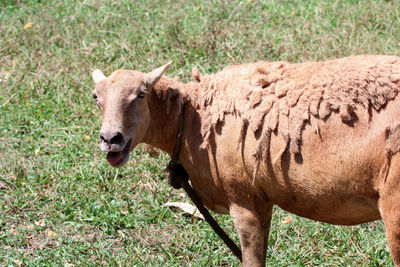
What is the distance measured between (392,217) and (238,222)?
1.23 meters

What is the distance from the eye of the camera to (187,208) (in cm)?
671

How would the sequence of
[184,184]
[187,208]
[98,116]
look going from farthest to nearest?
[98,116] < [187,208] < [184,184]

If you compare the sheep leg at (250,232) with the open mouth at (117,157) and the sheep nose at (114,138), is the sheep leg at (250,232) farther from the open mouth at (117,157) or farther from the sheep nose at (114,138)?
the sheep nose at (114,138)

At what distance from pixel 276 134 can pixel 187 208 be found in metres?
2.33

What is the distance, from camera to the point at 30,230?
6566mm

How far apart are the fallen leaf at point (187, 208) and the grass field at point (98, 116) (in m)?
0.07

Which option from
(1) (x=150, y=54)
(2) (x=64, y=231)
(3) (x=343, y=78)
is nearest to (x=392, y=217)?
(3) (x=343, y=78)

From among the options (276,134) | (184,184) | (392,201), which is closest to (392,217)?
(392,201)

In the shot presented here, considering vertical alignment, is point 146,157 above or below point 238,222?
below

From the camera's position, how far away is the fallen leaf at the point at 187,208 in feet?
21.8

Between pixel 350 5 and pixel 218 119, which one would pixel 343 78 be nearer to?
pixel 218 119

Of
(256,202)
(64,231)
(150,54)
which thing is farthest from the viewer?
(150,54)

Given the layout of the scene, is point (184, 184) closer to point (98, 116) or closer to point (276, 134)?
point (276, 134)

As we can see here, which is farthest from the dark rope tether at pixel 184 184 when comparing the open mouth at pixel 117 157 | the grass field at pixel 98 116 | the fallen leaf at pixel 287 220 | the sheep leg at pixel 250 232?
the fallen leaf at pixel 287 220
